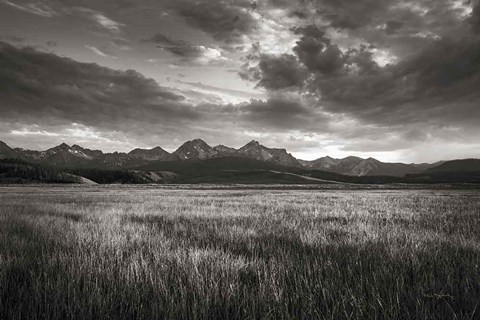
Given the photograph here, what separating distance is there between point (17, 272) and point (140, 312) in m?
2.50

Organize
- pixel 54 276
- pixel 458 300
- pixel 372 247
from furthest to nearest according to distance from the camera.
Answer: pixel 372 247, pixel 54 276, pixel 458 300

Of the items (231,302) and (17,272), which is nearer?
(231,302)

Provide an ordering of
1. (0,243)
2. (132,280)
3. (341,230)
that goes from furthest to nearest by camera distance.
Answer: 1. (341,230)
2. (0,243)
3. (132,280)

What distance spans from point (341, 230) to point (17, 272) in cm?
712

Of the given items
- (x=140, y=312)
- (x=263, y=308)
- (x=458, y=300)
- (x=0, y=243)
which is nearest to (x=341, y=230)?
(x=458, y=300)

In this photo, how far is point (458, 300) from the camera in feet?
9.32

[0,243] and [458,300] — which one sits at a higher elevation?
[458,300]

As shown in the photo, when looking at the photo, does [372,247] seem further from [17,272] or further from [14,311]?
[17,272]

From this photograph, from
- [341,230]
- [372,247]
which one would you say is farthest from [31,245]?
[341,230]

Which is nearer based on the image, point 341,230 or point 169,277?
point 169,277

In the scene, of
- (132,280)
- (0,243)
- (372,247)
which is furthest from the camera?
(0,243)

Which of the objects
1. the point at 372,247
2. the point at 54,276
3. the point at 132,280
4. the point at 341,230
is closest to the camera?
the point at 132,280

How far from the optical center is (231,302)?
2.87 meters

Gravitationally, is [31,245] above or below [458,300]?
below
